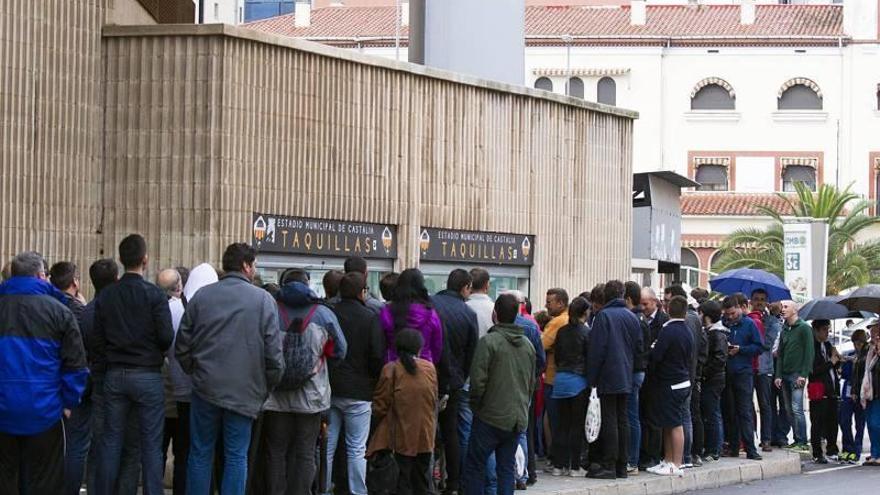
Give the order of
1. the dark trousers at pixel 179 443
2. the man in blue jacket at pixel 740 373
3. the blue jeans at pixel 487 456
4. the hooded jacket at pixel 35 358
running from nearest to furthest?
the hooded jacket at pixel 35 358, the dark trousers at pixel 179 443, the blue jeans at pixel 487 456, the man in blue jacket at pixel 740 373

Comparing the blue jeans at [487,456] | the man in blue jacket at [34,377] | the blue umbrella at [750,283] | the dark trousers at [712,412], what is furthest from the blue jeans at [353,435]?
the blue umbrella at [750,283]

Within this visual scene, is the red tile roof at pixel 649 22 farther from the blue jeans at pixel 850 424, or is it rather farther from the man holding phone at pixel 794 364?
the man holding phone at pixel 794 364

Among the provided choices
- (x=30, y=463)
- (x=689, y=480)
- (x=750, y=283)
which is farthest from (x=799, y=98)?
A: (x=30, y=463)

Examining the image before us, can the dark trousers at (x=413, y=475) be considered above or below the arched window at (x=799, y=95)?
below

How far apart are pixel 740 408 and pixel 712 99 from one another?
5736cm

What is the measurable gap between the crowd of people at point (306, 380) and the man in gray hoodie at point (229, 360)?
12mm

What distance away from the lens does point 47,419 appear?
11.5 meters

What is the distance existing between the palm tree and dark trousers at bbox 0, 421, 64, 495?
2009 inches

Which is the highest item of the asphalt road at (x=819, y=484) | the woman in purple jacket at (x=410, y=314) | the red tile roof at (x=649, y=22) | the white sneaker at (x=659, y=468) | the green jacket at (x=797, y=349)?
the red tile roof at (x=649, y=22)

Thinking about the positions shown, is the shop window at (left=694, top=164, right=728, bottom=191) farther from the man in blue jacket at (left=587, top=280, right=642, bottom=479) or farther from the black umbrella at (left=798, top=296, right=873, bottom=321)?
the man in blue jacket at (left=587, top=280, right=642, bottom=479)

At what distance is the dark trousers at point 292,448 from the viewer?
1270 centimetres

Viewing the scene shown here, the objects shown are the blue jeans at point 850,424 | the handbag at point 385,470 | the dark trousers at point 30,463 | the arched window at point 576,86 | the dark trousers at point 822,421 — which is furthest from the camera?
the arched window at point 576,86

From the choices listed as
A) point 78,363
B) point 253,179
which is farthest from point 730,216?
point 78,363

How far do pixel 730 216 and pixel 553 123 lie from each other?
5458 centimetres
